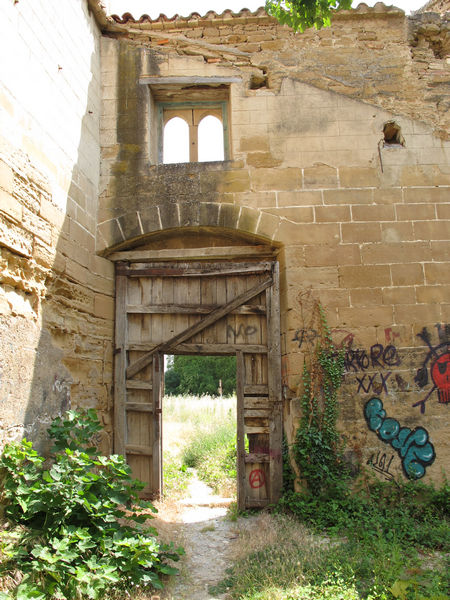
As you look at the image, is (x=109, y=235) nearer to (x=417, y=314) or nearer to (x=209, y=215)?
(x=209, y=215)

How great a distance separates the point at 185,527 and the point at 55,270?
10.9 ft

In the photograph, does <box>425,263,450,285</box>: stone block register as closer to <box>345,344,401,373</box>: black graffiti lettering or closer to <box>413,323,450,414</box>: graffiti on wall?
<box>413,323,450,414</box>: graffiti on wall

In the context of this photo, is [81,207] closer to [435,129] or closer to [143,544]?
[143,544]

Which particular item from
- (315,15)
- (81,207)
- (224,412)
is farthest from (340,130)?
(224,412)

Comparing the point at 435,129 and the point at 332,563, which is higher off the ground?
the point at 435,129

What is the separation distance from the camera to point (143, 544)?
382 cm

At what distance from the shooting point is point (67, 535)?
11.7 feet

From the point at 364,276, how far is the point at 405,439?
6.57 feet

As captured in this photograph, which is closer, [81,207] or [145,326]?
[81,207]

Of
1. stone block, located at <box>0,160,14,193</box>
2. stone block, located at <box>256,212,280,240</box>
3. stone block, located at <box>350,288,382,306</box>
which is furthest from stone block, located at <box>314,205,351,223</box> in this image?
stone block, located at <box>0,160,14,193</box>

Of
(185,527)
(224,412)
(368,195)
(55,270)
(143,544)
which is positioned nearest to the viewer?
(143,544)

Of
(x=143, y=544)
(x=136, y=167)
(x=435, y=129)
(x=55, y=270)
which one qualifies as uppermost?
(x=435, y=129)

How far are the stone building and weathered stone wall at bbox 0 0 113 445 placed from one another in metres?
0.05

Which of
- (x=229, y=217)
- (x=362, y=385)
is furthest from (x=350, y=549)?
(x=229, y=217)
